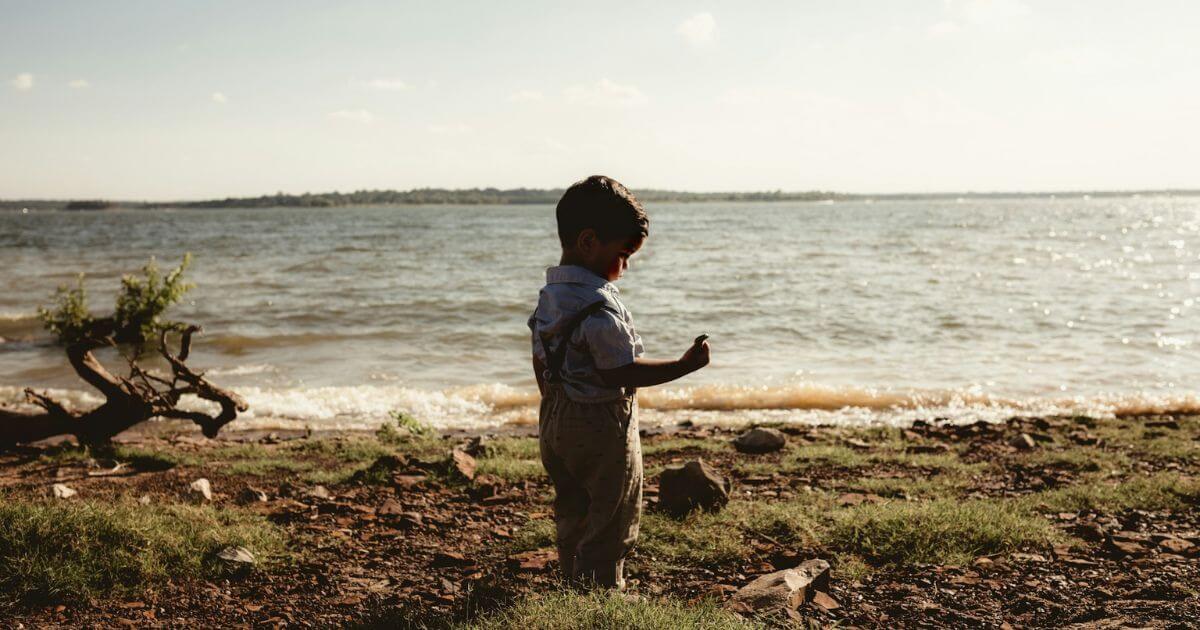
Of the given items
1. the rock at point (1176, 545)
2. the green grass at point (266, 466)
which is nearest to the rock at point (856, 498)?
the rock at point (1176, 545)

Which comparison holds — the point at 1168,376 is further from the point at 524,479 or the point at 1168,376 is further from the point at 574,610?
the point at 574,610

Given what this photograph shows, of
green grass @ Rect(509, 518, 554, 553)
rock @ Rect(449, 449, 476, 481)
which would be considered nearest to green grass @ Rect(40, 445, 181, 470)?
rock @ Rect(449, 449, 476, 481)

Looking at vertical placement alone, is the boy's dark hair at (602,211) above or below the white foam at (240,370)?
above

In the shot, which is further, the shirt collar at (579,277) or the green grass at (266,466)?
the green grass at (266,466)

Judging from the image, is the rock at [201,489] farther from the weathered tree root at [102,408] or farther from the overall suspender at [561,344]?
the overall suspender at [561,344]

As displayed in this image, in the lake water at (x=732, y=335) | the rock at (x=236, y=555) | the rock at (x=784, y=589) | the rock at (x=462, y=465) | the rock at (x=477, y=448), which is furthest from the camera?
the lake water at (x=732, y=335)

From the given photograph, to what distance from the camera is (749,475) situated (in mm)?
6730

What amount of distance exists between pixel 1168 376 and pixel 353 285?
69.1 feet

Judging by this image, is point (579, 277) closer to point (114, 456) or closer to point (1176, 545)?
point (1176, 545)

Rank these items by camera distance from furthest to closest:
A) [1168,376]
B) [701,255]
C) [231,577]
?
[701,255]
[1168,376]
[231,577]

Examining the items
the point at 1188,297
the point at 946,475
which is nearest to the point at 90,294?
the point at 946,475

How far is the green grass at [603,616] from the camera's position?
3041 mm

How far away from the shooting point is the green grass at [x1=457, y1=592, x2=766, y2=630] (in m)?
3.04

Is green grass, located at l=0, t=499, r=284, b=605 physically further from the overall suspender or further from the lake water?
the lake water
